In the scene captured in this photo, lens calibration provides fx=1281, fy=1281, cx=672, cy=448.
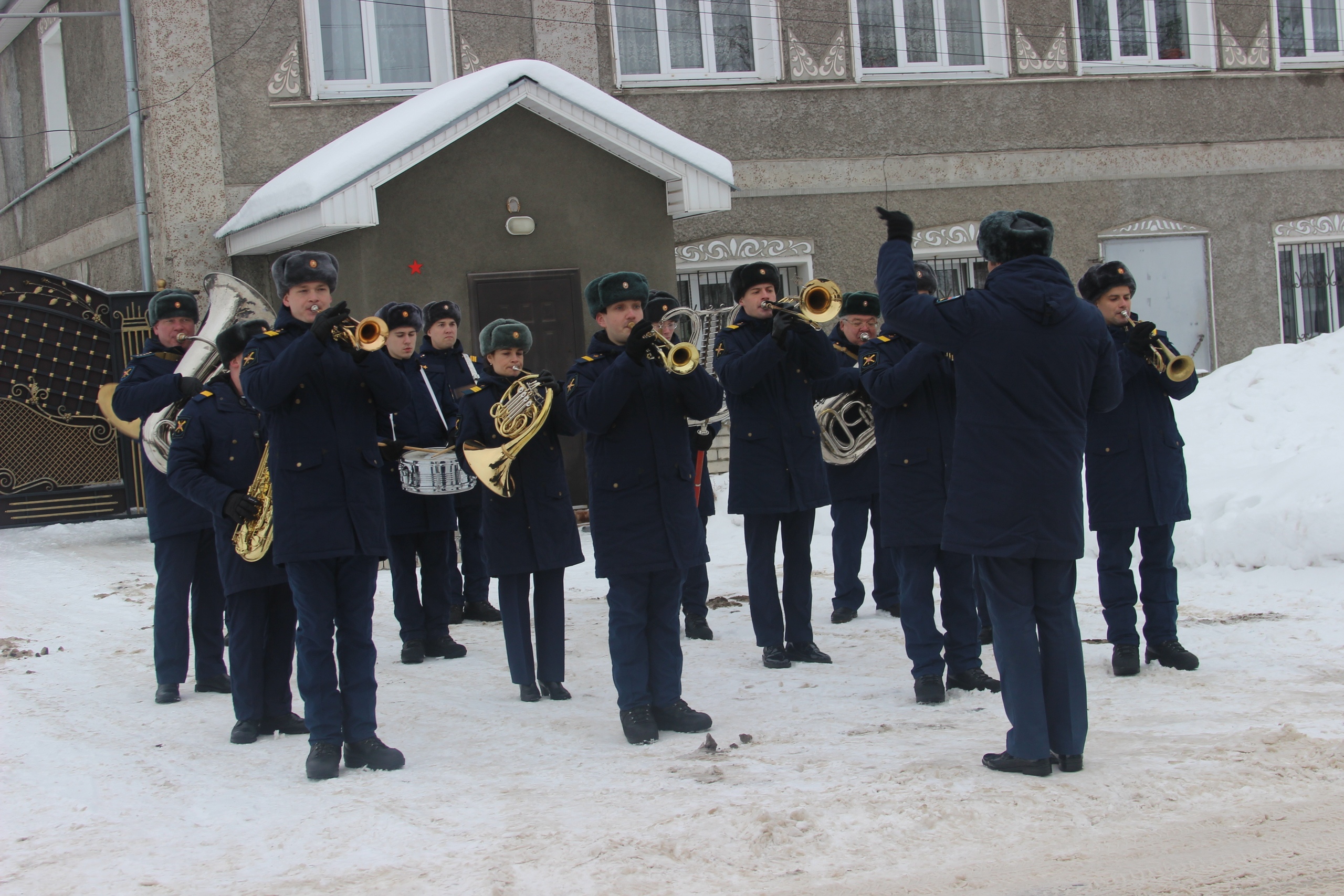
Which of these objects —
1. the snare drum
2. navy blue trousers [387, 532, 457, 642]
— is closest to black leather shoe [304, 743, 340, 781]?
the snare drum

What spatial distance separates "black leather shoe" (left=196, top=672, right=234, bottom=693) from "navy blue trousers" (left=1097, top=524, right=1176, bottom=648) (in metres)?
4.27

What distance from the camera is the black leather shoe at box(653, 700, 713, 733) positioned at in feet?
17.2

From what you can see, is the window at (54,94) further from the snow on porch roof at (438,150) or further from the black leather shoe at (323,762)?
the black leather shoe at (323,762)

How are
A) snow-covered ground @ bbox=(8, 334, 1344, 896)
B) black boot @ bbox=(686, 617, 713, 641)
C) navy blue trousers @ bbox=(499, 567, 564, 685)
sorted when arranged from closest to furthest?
snow-covered ground @ bbox=(8, 334, 1344, 896) → navy blue trousers @ bbox=(499, 567, 564, 685) → black boot @ bbox=(686, 617, 713, 641)

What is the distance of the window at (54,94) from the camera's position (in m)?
15.4

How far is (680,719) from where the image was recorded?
5254 mm

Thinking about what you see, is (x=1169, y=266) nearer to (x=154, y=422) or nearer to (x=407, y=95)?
(x=407, y=95)

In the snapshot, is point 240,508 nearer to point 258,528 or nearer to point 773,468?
point 258,528

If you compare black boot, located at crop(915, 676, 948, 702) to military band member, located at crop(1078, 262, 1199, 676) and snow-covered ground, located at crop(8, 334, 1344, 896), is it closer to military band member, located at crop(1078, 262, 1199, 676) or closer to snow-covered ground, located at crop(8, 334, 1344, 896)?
snow-covered ground, located at crop(8, 334, 1344, 896)

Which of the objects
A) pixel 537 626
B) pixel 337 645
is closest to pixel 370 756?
pixel 337 645

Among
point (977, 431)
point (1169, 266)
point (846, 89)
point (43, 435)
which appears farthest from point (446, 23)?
point (977, 431)

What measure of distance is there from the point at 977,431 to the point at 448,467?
125 inches

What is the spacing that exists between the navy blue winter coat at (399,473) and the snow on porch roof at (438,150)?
365 centimetres

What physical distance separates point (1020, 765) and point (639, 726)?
152 cm
